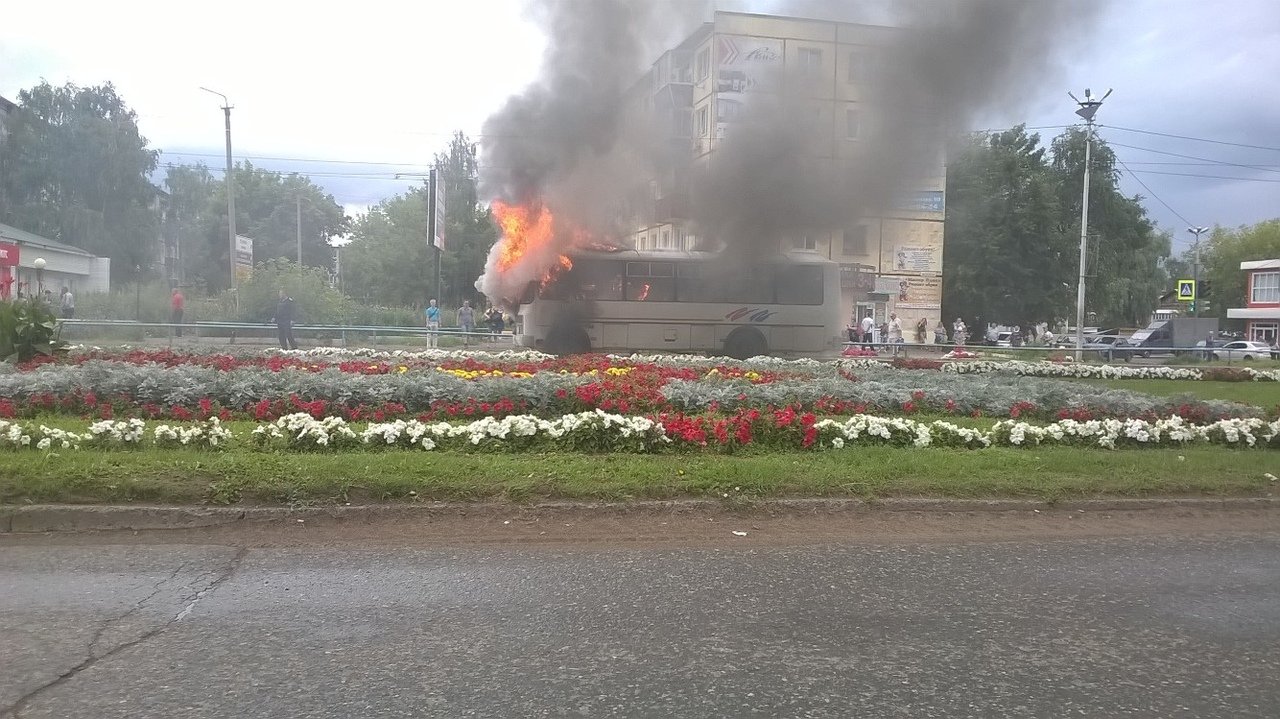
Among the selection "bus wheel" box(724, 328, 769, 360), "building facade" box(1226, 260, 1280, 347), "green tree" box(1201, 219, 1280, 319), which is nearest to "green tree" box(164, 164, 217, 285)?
"bus wheel" box(724, 328, 769, 360)

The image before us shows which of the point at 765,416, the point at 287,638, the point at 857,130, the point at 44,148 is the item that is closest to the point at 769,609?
the point at 287,638

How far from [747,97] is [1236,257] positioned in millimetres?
69782

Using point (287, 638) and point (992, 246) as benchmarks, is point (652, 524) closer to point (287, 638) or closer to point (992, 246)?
point (287, 638)

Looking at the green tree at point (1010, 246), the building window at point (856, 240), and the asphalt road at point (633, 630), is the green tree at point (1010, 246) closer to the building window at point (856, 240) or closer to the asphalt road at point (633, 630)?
the building window at point (856, 240)

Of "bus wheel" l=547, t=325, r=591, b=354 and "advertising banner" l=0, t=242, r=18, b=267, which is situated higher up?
"advertising banner" l=0, t=242, r=18, b=267

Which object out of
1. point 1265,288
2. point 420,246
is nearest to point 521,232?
point 420,246

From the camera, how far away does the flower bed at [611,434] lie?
8039 millimetres

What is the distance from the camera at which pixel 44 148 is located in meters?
47.2

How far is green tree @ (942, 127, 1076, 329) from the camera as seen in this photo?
45.8m

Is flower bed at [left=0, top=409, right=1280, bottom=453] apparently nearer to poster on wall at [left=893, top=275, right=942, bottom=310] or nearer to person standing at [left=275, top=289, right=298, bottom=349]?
person standing at [left=275, top=289, right=298, bottom=349]

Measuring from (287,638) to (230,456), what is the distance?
380 cm

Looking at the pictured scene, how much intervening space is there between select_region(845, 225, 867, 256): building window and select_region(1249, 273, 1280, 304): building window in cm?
4846

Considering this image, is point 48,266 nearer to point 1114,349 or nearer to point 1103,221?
point 1114,349

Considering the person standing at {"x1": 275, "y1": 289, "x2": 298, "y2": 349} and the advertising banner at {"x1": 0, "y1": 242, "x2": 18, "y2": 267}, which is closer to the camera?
the person standing at {"x1": 275, "y1": 289, "x2": 298, "y2": 349}
